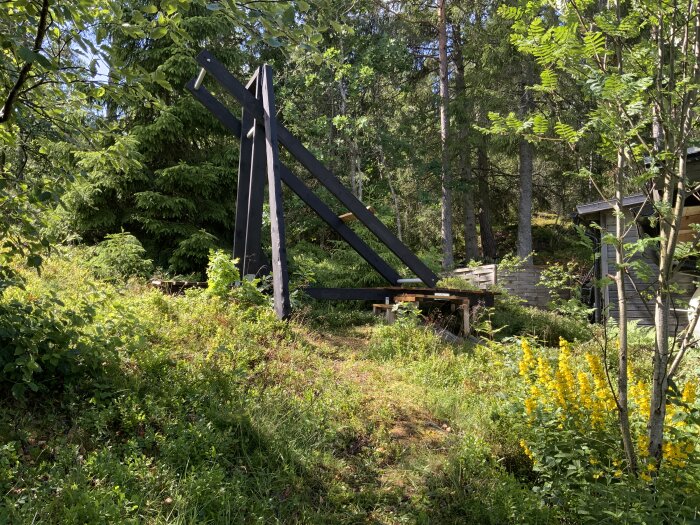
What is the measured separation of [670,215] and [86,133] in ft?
10.6

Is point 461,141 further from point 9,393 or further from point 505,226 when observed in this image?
point 9,393

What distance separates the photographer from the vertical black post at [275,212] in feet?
20.3

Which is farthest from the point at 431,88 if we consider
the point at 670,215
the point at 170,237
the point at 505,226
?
the point at 670,215

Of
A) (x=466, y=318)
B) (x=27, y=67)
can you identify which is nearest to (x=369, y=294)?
(x=466, y=318)

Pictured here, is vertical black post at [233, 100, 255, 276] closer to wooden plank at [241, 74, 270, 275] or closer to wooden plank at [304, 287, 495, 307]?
wooden plank at [241, 74, 270, 275]

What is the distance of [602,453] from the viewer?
3039 mm

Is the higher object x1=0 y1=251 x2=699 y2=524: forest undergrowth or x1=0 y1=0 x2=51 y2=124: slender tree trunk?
x1=0 y1=0 x2=51 y2=124: slender tree trunk

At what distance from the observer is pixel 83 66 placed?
2691mm

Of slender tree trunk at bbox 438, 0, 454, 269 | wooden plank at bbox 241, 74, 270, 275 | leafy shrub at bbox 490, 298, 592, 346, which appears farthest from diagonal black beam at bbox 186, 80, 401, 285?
slender tree trunk at bbox 438, 0, 454, 269

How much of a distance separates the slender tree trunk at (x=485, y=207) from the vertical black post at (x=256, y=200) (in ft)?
43.4

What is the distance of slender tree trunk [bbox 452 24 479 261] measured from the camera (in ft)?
55.4

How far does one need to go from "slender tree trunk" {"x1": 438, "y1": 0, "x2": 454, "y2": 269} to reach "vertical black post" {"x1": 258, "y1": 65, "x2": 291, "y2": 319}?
9.43 m

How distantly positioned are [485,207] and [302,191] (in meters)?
12.7

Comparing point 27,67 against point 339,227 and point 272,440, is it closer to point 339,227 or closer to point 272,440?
point 272,440
